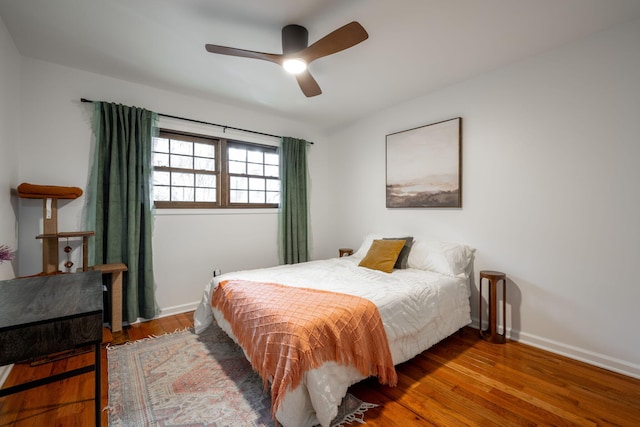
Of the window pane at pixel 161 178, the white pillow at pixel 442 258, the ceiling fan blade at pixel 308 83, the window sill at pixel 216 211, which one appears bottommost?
the white pillow at pixel 442 258

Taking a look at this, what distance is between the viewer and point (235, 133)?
368cm

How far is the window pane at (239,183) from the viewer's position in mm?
3770

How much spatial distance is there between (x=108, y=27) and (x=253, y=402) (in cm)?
284

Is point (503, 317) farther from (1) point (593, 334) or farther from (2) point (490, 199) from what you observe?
(2) point (490, 199)

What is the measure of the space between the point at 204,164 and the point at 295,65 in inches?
78.2

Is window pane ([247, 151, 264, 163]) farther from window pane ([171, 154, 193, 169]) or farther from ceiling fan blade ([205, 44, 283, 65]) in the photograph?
ceiling fan blade ([205, 44, 283, 65])

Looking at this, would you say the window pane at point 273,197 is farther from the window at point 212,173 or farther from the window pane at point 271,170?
the window pane at point 271,170

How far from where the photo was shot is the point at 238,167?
3807 mm

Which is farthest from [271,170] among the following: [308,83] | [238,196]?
[308,83]

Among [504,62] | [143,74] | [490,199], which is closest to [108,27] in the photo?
[143,74]

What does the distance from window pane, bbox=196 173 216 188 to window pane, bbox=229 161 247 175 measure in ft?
0.87

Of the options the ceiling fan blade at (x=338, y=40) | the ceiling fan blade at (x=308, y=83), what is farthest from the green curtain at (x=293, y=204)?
the ceiling fan blade at (x=338, y=40)

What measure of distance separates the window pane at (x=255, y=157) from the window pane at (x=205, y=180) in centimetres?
59

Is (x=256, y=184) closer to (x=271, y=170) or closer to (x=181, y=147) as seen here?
(x=271, y=170)
